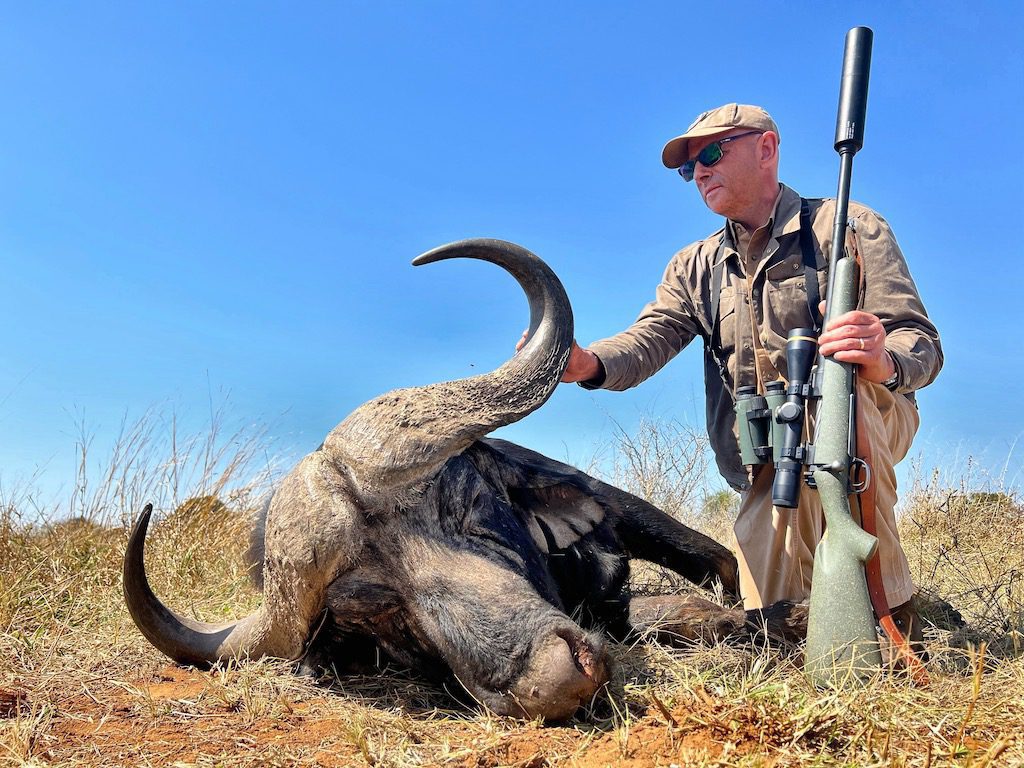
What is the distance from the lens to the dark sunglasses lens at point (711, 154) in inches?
180

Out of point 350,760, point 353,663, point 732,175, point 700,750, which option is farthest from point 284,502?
point 732,175

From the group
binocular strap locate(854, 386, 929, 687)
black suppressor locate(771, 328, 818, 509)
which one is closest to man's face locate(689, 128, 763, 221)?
black suppressor locate(771, 328, 818, 509)

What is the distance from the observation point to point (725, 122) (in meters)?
4.56

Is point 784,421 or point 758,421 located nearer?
point 784,421

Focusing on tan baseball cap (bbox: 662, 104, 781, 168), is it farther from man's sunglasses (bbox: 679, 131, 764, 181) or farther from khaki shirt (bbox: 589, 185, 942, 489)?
khaki shirt (bbox: 589, 185, 942, 489)

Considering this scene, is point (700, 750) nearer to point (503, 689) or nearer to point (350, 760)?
point (503, 689)

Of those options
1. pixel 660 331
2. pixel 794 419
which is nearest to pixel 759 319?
pixel 660 331

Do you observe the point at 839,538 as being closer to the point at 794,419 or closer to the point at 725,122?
the point at 794,419

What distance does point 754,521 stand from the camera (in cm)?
445

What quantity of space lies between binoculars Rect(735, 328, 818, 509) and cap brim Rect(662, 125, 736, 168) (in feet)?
4.98

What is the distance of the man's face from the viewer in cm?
455

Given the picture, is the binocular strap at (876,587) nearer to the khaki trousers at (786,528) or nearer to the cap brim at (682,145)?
the khaki trousers at (786,528)

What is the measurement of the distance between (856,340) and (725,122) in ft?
6.45

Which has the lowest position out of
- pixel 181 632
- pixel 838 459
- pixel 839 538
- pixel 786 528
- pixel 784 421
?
pixel 181 632
